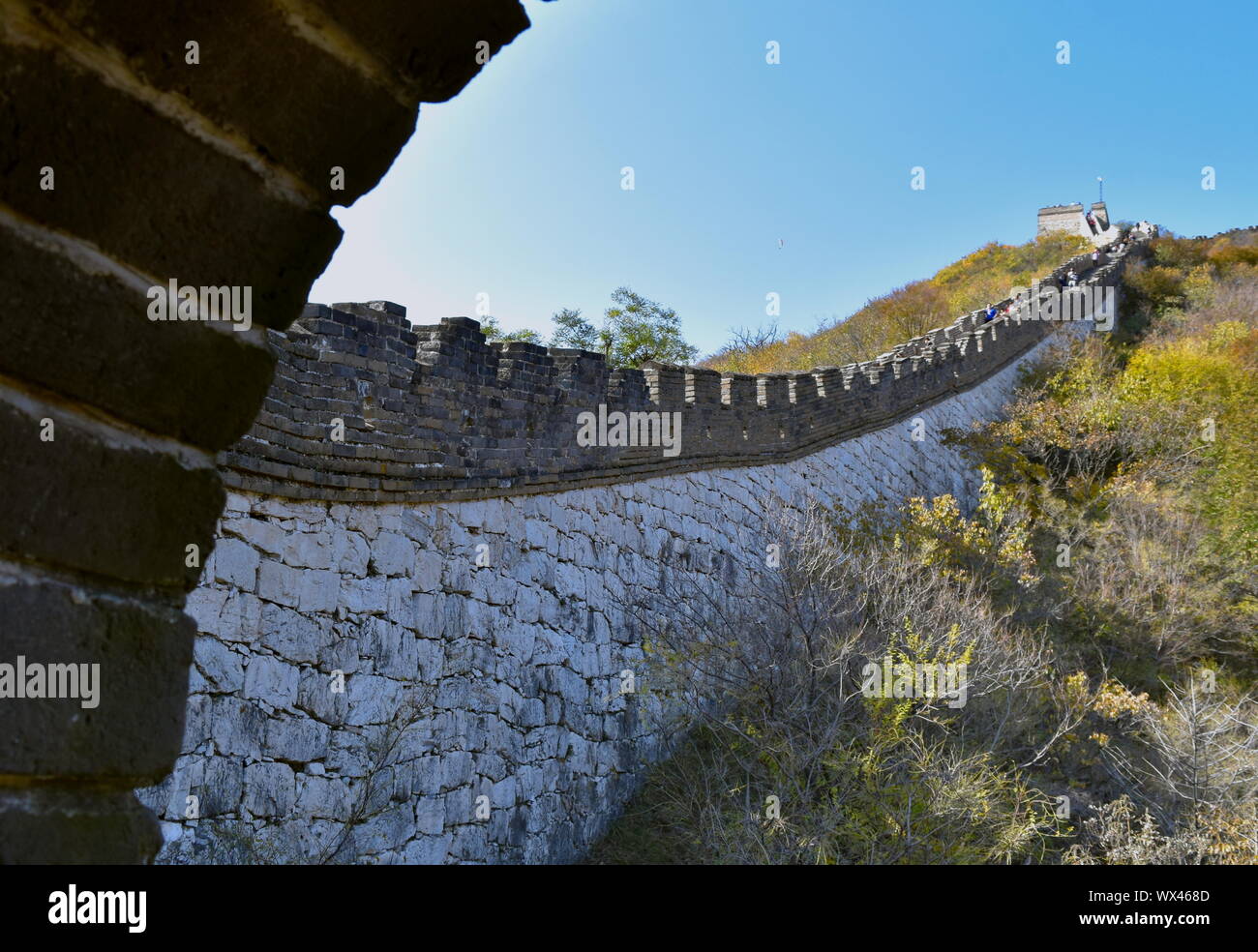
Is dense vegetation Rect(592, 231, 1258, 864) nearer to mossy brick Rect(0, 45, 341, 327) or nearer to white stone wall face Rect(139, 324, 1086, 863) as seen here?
white stone wall face Rect(139, 324, 1086, 863)

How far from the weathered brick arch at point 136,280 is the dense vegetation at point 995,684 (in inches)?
252

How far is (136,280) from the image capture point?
5.71 ft

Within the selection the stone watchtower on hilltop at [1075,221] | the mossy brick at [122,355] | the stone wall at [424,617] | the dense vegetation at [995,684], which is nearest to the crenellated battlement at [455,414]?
the stone wall at [424,617]

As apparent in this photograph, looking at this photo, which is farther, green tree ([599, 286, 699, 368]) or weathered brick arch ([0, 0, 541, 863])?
green tree ([599, 286, 699, 368])

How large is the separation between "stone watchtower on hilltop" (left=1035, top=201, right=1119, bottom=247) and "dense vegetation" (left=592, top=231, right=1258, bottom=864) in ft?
128

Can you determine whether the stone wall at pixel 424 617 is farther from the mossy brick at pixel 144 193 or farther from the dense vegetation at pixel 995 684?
the mossy brick at pixel 144 193

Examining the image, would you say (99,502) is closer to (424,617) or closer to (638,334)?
(424,617)

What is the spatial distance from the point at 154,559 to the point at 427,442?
5873mm

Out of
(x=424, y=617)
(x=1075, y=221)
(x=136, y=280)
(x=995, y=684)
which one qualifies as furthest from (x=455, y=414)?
(x=1075, y=221)

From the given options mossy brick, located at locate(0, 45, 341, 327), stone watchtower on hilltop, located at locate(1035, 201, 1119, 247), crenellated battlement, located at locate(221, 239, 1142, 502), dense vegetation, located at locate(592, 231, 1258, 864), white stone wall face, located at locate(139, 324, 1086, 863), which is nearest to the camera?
mossy brick, located at locate(0, 45, 341, 327)

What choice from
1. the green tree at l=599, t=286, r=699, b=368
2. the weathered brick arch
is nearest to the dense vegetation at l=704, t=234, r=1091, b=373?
the green tree at l=599, t=286, r=699, b=368

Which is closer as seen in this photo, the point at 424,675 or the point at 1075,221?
the point at 424,675

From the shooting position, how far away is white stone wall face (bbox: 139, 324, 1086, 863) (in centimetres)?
593

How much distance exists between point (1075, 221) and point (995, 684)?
5131cm
